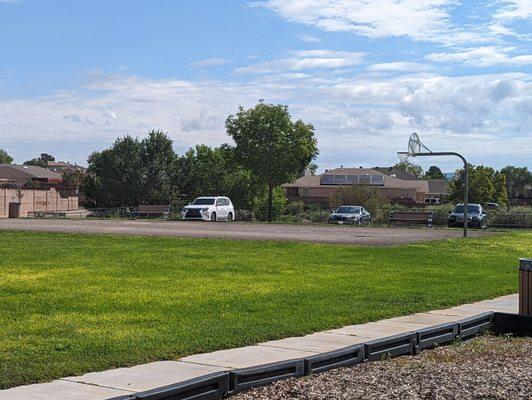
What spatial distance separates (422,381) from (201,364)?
2.16 meters

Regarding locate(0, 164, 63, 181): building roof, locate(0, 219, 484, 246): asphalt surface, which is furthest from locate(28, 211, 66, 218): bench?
locate(0, 164, 63, 181): building roof

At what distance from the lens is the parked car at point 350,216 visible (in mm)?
49594

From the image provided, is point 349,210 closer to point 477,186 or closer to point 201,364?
point 201,364

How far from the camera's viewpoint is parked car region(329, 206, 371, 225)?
49.6 meters

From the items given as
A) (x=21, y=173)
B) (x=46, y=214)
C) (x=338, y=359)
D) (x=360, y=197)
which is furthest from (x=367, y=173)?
(x=338, y=359)

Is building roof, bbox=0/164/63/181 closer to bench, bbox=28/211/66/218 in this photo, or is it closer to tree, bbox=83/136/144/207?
tree, bbox=83/136/144/207

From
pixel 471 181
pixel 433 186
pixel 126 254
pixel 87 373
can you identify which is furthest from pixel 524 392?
pixel 433 186

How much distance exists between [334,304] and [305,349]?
11.7 ft

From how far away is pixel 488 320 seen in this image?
1126 centimetres

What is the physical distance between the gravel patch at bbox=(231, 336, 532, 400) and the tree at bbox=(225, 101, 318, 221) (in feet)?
153

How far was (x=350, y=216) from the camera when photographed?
49.8m

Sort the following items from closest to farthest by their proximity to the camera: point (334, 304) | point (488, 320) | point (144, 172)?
point (488, 320) < point (334, 304) < point (144, 172)

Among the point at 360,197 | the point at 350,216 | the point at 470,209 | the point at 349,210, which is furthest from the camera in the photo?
the point at 360,197

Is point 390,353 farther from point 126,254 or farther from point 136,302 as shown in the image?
point 126,254
